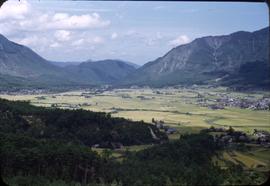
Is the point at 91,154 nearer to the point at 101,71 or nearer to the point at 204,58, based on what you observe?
the point at 204,58

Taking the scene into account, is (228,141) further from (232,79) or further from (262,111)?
(232,79)

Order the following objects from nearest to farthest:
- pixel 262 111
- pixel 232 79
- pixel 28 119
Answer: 1. pixel 28 119
2. pixel 262 111
3. pixel 232 79

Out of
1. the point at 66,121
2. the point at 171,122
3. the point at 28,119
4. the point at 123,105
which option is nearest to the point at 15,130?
the point at 28,119

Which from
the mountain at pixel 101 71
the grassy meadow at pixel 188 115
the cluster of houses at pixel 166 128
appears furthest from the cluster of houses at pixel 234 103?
the mountain at pixel 101 71

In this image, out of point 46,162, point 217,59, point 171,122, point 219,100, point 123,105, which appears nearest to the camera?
point 46,162

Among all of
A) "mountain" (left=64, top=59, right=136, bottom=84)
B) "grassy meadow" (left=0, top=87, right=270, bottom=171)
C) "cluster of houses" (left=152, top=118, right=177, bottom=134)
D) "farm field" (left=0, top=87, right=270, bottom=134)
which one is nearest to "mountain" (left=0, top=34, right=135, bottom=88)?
"mountain" (left=64, top=59, right=136, bottom=84)

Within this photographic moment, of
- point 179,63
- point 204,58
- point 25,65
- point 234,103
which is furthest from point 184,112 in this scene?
point 204,58

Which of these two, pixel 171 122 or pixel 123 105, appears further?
pixel 123 105

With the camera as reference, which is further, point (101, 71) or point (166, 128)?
point (101, 71)
